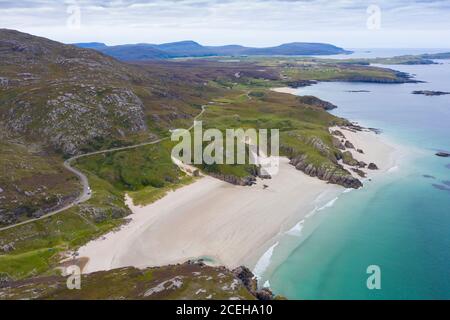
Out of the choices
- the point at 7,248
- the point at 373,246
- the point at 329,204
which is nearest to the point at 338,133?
the point at 329,204

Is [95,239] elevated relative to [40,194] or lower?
lower

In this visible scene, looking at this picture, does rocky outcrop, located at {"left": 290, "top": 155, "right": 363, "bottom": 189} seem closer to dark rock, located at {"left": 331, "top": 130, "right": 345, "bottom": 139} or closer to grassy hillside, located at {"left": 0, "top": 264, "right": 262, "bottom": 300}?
dark rock, located at {"left": 331, "top": 130, "right": 345, "bottom": 139}

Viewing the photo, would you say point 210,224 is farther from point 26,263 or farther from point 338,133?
point 338,133

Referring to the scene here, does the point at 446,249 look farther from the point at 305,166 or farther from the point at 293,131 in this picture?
the point at 293,131

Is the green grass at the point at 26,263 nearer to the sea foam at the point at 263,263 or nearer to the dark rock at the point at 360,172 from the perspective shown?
the sea foam at the point at 263,263

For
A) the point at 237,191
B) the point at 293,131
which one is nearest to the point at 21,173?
the point at 237,191

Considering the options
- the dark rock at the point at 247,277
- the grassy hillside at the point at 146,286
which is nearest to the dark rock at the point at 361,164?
the dark rock at the point at 247,277
